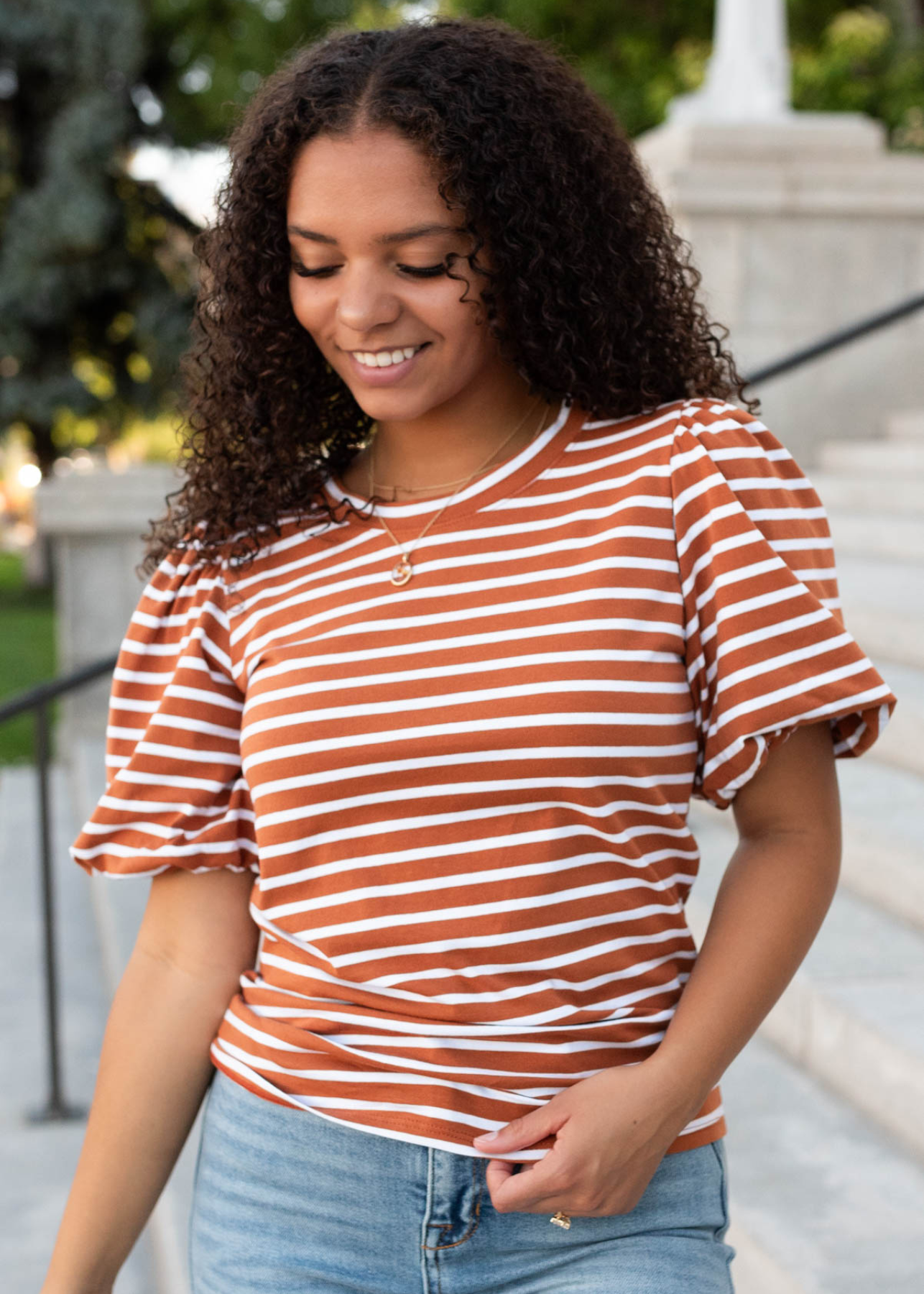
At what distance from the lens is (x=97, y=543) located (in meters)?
6.56

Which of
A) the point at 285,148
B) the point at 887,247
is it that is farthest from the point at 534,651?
the point at 887,247

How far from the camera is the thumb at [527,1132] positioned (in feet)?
4.44

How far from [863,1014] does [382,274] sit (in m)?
1.78

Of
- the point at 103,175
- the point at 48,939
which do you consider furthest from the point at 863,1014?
the point at 103,175

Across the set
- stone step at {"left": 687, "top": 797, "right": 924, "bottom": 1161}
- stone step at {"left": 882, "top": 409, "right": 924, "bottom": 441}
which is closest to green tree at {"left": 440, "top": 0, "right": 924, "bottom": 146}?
stone step at {"left": 882, "top": 409, "right": 924, "bottom": 441}

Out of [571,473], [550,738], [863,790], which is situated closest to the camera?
[550,738]

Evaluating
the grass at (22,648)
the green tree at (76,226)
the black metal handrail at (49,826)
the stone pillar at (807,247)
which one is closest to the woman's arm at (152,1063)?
the black metal handrail at (49,826)

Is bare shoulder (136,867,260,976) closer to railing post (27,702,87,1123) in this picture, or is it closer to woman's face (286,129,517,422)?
woman's face (286,129,517,422)

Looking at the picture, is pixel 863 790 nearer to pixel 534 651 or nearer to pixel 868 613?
pixel 868 613

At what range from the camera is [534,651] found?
1.41 meters

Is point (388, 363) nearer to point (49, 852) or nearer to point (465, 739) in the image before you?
point (465, 739)

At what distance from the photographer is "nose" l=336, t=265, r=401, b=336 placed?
1496 mm

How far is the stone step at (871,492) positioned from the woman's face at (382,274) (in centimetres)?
406

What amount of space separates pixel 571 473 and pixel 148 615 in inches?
20.7
